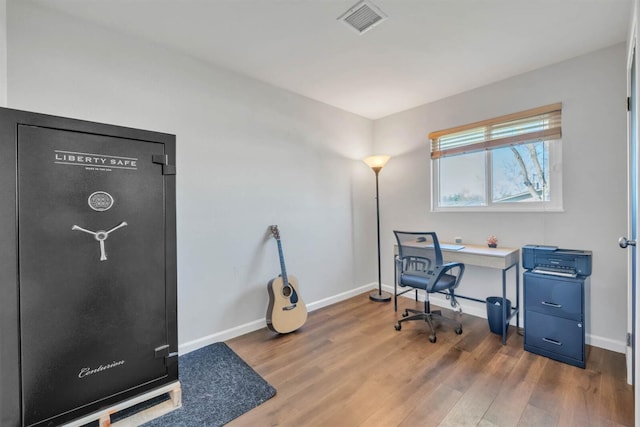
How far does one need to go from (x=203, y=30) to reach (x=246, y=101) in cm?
74

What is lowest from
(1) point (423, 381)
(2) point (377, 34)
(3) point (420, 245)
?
(1) point (423, 381)

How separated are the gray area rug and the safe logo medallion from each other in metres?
1.22

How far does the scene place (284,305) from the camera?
8.77 ft

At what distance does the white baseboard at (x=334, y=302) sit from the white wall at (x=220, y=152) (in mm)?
18

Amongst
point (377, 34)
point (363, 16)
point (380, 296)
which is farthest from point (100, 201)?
point (380, 296)

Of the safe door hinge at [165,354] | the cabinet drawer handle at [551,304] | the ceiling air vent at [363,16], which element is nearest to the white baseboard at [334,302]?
the cabinet drawer handle at [551,304]

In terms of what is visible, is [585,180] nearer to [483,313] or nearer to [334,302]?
[483,313]

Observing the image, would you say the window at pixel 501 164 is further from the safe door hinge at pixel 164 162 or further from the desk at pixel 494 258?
the safe door hinge at pixel 164 162

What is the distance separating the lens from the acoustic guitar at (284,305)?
2613mm

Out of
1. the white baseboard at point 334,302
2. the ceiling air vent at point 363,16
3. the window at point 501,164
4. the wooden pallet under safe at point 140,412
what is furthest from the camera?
the window at point 501,164

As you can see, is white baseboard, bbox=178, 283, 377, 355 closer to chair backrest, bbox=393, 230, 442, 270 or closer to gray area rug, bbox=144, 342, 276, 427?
gray area rug, bbox=144, 342, 276, 427

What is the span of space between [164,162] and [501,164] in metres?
3.08

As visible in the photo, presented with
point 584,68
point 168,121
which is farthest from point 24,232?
point 584,68

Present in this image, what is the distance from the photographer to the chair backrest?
251 cm
